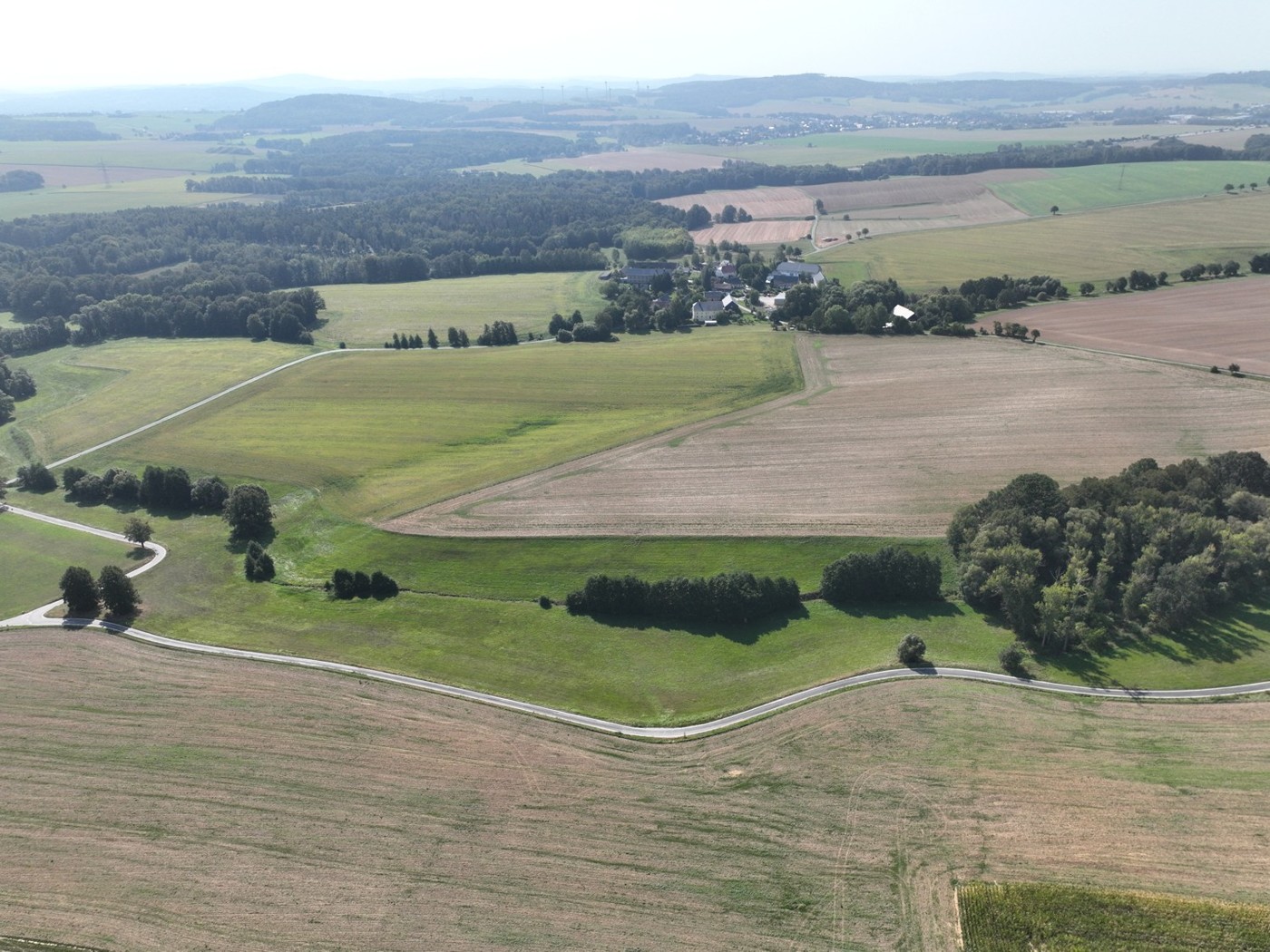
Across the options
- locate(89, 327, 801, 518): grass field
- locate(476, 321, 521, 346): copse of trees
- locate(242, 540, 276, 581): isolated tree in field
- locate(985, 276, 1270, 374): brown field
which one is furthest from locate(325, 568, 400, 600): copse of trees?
locate(985, 276, 1270, 374): brown field

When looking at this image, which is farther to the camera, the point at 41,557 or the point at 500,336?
the point at 500,336

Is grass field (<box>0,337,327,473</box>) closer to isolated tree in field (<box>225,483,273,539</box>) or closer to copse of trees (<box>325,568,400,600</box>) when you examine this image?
isolated tree in field (<box>225,483,273,539</box>)

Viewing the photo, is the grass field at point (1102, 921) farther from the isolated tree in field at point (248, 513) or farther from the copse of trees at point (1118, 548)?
the isolated tree in field at point (248, 513)

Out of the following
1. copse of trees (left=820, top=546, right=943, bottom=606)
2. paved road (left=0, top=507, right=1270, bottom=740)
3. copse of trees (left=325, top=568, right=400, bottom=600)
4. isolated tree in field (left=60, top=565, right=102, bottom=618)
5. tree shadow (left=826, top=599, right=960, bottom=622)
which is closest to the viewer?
paved road (left=0, top=507, right=1270, bottom=740)

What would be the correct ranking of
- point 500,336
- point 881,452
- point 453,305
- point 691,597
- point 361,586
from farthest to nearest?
point 453,305
point 500,336
point 881,452
point 361,586
point 691,597

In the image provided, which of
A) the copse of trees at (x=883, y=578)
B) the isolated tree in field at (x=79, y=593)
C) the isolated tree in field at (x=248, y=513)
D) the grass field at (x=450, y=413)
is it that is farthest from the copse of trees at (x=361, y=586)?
the copse of trees at (x=883, y=578)

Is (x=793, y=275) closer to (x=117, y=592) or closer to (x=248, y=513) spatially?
(x=248, y=513)

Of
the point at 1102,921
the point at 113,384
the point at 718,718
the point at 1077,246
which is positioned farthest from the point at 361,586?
the point at 1077,246
